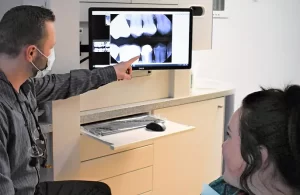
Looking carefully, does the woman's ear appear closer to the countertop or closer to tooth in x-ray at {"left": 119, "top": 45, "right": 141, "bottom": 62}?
the countertop

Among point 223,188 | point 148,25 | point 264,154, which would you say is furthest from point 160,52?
point 264,154

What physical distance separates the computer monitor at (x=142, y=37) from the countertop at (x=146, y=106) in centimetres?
24

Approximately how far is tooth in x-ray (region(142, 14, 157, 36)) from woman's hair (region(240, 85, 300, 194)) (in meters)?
1.32

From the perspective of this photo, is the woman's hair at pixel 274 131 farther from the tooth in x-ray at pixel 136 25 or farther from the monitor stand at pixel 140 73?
the monitor stand at pixel 140 73

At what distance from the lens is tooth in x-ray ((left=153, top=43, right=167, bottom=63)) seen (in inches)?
91.0

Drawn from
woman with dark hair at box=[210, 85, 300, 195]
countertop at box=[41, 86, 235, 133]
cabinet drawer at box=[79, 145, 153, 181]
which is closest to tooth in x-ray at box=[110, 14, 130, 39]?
countertop at box=[41, 86, 235, 133]

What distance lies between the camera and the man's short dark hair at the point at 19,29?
1.65 metres

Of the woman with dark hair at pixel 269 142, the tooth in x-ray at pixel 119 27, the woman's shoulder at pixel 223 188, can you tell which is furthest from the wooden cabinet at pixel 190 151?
the woman with dark hair at pixel 269 142

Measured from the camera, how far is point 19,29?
165 centimetres

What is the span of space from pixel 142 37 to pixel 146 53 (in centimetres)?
9

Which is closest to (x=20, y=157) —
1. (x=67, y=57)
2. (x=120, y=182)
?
(x=67, y=57)

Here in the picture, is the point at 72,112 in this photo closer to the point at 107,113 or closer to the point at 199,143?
the point at 107,113

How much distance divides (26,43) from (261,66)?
3069mm

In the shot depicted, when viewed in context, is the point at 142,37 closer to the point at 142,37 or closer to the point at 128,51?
the point at 142,37
